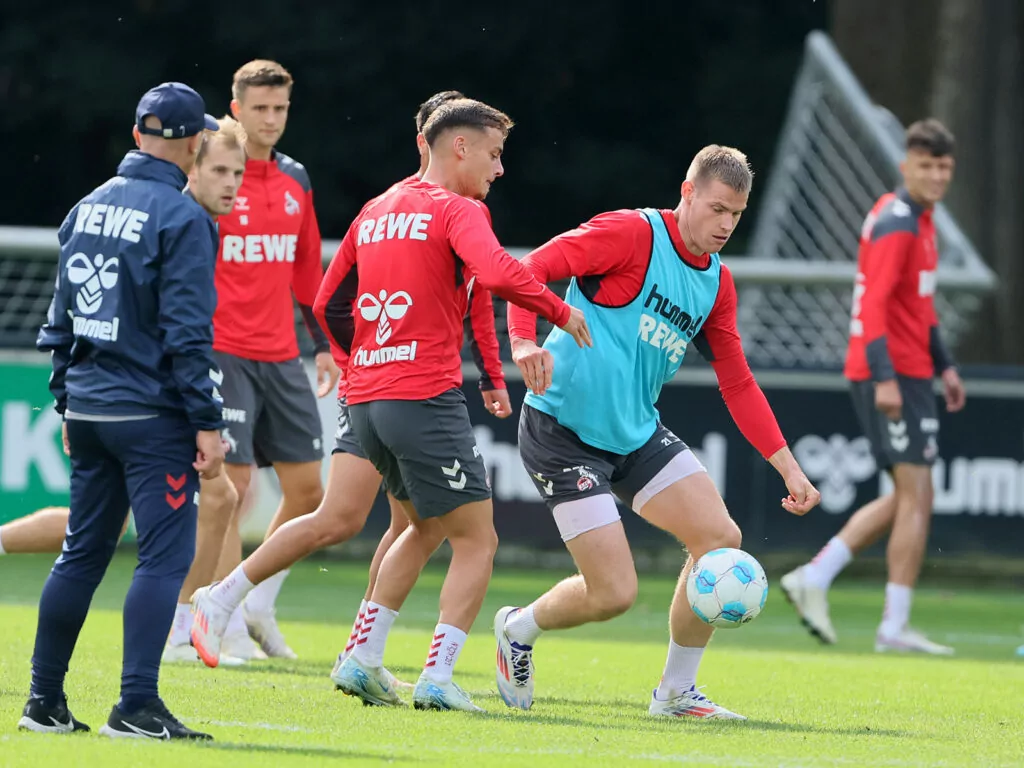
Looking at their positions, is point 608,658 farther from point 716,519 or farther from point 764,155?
point 764,155

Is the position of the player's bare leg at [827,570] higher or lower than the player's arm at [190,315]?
lower

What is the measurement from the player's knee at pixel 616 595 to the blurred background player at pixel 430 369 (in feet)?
1.46

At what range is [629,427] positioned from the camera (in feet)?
23.6

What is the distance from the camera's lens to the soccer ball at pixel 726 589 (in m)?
6.85

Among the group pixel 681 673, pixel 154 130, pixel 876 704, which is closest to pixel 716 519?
pixel 681 673

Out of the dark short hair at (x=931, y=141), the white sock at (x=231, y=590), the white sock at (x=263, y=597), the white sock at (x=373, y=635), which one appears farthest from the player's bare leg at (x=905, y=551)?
the white sock at (x=373, y=635)

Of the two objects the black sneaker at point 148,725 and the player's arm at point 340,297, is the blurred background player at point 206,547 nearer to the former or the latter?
the player's arm at point 340,297

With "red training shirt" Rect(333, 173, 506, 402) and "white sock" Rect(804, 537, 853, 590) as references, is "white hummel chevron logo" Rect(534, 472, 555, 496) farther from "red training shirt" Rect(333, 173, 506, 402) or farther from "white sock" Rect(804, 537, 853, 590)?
"white sock" Rect(804, 537, 853, 590)

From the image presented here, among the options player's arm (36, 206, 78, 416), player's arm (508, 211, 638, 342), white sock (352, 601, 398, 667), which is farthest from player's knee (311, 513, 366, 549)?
player's arm (36, 206, 78, 416)

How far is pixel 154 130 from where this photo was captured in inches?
235

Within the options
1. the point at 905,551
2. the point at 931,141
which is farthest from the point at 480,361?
the point at 931,141

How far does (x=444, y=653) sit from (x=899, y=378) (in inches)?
195

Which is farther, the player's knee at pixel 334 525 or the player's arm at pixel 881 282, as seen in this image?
the player's arm at pixel 881 282

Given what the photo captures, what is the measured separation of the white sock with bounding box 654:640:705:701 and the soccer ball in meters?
0.24
